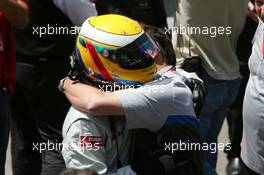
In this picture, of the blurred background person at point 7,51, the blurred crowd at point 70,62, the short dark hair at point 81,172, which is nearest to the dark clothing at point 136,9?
the blurred crowd at point 70,62

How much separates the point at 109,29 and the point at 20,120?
1.71 metres

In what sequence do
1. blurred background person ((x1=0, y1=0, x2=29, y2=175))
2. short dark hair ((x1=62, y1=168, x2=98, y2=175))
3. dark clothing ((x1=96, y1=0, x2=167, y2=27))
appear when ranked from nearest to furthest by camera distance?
1. short dark hair ((x1=62, y1=168, x2=98, y2=175))
2. blurred background person ((x1=0, y1=0, x2=29, y2=175))
3. dark clothing ((x1=96, y1=0, x2=167, y2=27))

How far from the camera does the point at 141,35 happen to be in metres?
2.31

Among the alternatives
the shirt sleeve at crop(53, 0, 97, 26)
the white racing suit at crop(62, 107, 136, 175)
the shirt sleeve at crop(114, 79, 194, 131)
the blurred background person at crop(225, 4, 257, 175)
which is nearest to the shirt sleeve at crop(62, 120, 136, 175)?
the white racing suit at crop(62, 107, 136, 175)

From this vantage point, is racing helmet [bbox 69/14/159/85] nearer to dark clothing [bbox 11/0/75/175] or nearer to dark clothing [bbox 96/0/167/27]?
dark clothing [bbox 11/0/75/175]

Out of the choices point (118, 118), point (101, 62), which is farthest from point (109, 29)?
point (118, 118)

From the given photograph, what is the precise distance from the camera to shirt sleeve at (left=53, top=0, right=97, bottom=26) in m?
3.32

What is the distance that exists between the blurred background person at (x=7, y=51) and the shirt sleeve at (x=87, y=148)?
1.08 m

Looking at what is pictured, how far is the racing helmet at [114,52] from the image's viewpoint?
2.23 metres

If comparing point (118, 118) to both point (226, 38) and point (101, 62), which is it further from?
point (226, 38)

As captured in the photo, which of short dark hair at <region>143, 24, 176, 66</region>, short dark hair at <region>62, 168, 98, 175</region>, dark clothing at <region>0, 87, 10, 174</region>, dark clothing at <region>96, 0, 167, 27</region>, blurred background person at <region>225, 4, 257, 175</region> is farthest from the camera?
blurred background person at <region>225, 4, 257, 175</region>

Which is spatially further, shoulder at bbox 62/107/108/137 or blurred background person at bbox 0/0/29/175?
blurred background person at bbox 0/0/29/175

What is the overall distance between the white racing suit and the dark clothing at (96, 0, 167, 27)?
1.56m

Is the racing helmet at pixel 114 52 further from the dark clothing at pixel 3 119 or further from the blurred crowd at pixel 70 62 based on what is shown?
the dark clothing at pixel 3 119
